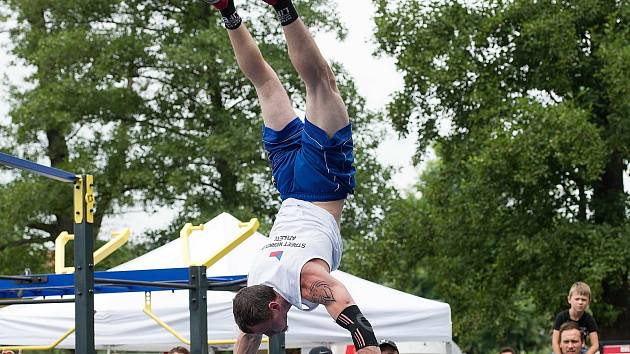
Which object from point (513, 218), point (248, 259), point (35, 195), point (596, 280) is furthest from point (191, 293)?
point (35, 195)

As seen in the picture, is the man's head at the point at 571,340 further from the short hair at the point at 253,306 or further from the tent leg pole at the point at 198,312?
the short hair at the point at 253,306

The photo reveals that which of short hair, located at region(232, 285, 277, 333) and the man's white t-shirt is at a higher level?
the man's white t-shirt

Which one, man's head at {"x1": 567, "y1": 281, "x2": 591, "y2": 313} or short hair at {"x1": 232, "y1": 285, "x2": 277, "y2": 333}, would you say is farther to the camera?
man's head at {"x1": 567, "y1": 281, "x2": 591, "y2": 313}

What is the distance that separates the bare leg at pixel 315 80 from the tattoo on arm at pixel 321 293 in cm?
66

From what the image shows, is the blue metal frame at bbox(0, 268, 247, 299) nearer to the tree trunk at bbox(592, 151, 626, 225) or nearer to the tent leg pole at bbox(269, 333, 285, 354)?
the tent leg pole at bbox(269, 333, 285, 354)

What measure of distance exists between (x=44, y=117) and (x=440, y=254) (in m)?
7.83

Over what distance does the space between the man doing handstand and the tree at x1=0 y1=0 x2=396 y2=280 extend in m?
14.5

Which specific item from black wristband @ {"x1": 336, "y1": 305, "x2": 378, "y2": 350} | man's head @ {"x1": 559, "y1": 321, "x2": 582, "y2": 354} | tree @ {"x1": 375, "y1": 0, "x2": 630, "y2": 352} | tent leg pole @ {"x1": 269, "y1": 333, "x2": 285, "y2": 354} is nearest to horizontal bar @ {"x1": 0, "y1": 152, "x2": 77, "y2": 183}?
black wristband @ {"x1": 336, "y1": 305, "x2": 378, "y2": 350}

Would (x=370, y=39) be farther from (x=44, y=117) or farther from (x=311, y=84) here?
(x=311, y=84)

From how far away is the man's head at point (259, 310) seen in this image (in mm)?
4227

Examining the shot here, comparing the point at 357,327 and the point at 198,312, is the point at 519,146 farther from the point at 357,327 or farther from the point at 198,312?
the point at 357,327

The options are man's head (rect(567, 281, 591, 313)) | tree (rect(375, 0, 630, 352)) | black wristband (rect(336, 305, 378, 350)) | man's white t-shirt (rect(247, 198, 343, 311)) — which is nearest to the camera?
black wristband (rect(336, 305, 378, 350))

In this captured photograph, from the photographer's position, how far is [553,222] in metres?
17.4

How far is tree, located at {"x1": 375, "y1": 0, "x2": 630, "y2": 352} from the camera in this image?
1606 cm
